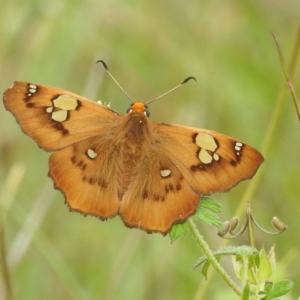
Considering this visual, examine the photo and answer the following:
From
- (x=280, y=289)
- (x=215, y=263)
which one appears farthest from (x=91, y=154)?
(x=280, y=289)

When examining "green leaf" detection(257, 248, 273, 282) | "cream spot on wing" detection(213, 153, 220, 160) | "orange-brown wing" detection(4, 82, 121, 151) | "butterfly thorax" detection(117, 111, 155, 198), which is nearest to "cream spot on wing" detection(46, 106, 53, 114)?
"orange-brown wing" detection(4, 82, 121, 151)

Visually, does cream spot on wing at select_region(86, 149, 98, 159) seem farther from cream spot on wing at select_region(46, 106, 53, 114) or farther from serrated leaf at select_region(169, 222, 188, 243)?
serrated leaf at select_region(169, 222, 188, 243)

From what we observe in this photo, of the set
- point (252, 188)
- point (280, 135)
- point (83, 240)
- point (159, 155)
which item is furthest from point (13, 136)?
point (159, 155)

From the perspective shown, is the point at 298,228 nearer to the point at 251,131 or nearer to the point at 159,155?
the point at 251,131

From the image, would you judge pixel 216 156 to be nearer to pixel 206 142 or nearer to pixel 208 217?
pixel 206 142

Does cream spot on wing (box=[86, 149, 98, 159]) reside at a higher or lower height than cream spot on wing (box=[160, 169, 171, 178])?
lower

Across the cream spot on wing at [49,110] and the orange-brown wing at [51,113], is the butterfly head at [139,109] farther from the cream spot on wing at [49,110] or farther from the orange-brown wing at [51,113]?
the cream spot on wing at [49,110]

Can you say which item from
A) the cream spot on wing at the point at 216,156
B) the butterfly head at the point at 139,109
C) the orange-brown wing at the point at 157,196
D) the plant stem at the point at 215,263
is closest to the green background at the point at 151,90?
the butterfly head at the point at 139,109
